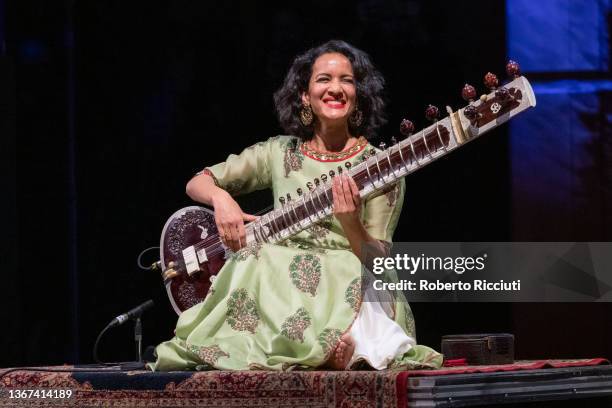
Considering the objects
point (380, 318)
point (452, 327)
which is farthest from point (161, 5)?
point (380, 318)

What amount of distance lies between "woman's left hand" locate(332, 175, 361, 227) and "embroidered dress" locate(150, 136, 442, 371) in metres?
0.13

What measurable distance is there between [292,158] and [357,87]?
32cm

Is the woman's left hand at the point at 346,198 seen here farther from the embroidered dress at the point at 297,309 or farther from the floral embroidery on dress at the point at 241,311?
the floral embroidery on dress at the point at 241,311

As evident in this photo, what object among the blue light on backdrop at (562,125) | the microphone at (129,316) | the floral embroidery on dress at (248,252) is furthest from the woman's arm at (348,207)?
the blue light on backdrop at (562,125)

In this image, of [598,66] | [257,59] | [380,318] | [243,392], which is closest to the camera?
[243,392]

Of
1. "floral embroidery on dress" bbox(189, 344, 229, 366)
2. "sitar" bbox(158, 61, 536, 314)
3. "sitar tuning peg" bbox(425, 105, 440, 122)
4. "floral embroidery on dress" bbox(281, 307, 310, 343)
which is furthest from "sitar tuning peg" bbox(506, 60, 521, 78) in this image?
"floral embroidery on dress" bbox(189, 344, 229, 366)

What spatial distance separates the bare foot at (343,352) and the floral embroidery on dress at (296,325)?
0.11 m

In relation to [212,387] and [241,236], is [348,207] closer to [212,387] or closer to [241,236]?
[241,236]

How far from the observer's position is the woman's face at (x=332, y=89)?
11.5 ft

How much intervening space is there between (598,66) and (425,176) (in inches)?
32.7

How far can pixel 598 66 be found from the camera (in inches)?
171

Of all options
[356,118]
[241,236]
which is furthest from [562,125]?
[241,236]

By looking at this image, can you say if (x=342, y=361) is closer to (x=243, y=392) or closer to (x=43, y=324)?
(x=243, y=392)

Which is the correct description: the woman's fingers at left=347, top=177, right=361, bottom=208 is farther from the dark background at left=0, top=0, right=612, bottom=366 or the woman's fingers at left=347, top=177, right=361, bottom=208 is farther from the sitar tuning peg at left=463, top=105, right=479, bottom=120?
the dark background at left=0, top=0, right=612, bottom=366
